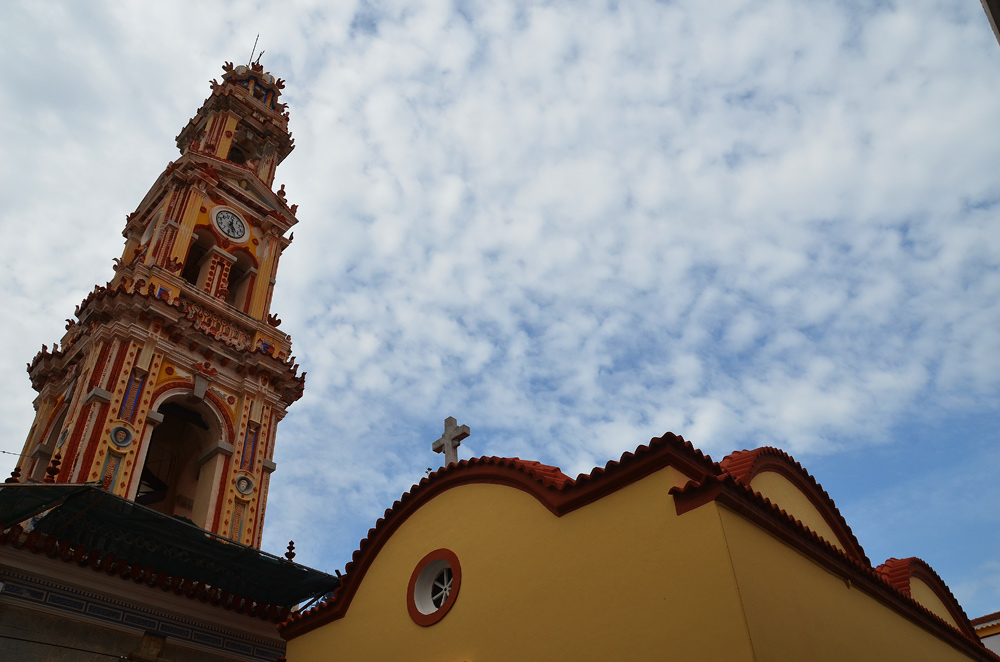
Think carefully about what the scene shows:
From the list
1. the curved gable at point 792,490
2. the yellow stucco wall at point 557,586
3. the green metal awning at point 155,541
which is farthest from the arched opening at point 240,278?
the curved gable at point 792,490

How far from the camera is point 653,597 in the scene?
6234 millimetres

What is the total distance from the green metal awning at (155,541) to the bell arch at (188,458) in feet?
8.66

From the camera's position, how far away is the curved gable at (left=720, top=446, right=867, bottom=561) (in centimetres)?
841

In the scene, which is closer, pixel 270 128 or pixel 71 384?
pixel 71 384

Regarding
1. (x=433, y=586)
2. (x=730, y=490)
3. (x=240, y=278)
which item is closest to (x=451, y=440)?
(x=433, y=586)

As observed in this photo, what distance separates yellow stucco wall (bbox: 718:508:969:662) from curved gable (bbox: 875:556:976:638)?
5.87ft

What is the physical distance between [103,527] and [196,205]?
32.4 ft

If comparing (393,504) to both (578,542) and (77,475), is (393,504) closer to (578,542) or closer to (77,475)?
(578,542)

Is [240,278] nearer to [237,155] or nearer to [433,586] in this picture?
[237,155]

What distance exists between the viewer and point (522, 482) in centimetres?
813

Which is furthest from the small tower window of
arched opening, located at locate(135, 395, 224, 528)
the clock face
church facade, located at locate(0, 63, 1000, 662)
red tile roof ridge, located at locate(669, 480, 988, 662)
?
red tile roof ridge, located at locate(669, 480, 988, 662)

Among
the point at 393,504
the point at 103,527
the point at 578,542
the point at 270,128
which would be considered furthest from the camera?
the point at 270,128

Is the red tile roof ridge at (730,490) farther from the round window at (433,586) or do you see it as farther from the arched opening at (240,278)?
the arched opening at (240,278)

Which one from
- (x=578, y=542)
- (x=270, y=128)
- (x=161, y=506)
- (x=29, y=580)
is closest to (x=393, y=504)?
(x=578, y=542)
